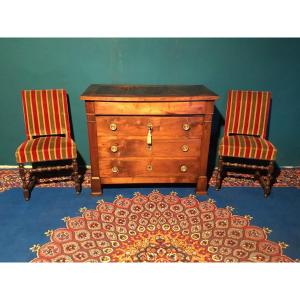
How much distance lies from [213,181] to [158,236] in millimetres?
1502

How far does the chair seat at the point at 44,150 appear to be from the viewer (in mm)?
3377

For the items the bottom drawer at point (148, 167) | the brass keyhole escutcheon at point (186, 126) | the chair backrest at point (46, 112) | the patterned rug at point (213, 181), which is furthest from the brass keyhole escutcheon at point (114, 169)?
the brass keyhole escutcheon at point (186, 126)

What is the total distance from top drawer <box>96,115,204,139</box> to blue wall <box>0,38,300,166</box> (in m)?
0.95

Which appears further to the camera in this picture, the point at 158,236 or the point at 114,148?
the point at 114,148

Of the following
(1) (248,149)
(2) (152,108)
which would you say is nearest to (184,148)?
(2) (152,108)

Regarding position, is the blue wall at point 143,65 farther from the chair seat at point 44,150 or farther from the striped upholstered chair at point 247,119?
the chair seat at point 44,150

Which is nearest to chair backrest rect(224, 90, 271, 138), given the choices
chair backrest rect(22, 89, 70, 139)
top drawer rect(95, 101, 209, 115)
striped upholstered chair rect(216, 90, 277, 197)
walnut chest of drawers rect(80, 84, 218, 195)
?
striped upholstered chair rect(216, 90, 277, 197)

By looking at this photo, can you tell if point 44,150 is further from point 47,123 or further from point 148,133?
point 148,133

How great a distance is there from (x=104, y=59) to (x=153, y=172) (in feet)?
5.80

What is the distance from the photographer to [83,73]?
4.02m

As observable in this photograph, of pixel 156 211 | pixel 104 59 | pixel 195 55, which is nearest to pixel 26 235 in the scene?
pixel 156 211

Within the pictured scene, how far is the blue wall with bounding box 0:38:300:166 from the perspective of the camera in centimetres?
389

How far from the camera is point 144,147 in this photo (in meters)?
3.51

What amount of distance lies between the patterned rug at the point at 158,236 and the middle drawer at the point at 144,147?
63cm
